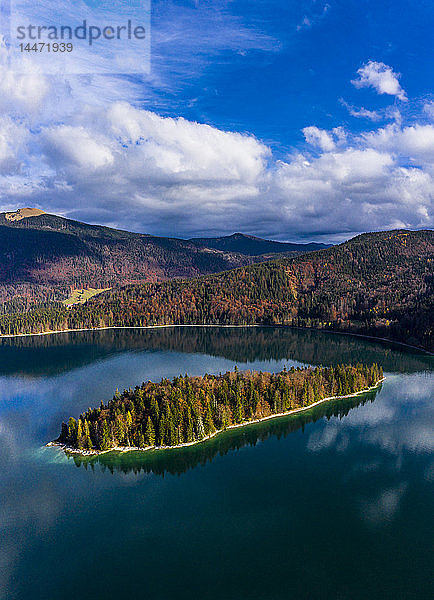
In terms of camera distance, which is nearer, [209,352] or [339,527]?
[339,527]

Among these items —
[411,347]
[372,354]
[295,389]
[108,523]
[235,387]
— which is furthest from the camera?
[411,347]

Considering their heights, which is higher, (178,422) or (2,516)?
(178,422)

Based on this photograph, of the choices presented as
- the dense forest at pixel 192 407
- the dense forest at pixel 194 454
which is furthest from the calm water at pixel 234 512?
the dense forest at pixel 192 407

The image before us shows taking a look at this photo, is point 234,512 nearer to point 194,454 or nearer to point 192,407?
point 194,454

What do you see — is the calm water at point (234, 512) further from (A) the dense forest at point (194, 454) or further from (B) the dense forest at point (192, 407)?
(B) the dense forest at point (192, 407)

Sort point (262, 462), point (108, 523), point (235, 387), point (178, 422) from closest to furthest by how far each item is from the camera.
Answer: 1. point (108, 523)
2. point (262, 462)
3. point (178, 422)
4. point (235, 387)

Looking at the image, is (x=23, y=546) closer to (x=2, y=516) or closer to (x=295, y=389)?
(x=2, y=516)

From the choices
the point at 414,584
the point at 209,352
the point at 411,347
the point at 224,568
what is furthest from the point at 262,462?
the point at 411,347
